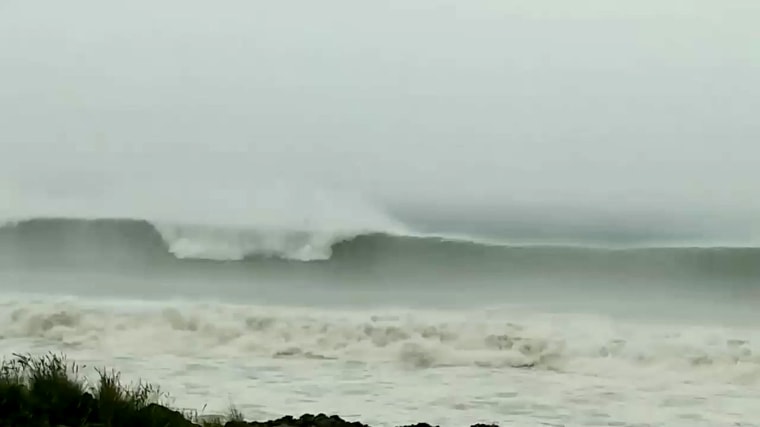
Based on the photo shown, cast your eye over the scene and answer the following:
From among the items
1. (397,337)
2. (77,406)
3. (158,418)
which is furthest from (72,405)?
(397,337)

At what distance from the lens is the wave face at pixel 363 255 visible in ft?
35.1

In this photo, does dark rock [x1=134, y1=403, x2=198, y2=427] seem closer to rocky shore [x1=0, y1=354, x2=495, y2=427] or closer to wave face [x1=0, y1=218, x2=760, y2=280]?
rocky shore [x1=0, y1=354, x2=495, y2=427]

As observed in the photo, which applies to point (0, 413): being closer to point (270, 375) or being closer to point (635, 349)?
point (270, 375)

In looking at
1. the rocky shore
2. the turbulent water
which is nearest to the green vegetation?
the rocky shore

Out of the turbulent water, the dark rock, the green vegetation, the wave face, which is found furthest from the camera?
the wave face

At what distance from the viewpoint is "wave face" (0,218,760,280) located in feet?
35.1

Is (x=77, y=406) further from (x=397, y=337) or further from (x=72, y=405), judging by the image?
(x=397, y=337)

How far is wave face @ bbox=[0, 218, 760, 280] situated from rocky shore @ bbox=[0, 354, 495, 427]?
5.61m

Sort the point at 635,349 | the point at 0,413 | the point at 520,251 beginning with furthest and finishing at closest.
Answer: the point at 520,251
the point at 635,349
the point at 0,413

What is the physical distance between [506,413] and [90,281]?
20.9 feet

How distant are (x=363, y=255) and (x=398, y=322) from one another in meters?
1.74

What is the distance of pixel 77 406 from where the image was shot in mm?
5086

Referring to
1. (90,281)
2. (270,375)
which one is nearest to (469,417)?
(270,375)

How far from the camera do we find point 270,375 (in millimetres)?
8305
